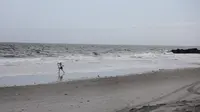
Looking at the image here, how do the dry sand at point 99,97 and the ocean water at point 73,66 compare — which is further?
the ocean water at point 73,66

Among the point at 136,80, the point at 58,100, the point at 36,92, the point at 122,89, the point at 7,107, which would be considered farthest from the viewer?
the point at 136,80

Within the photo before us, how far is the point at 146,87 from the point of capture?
11.2 metres

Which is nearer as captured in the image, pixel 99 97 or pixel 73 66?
pixel 99 97

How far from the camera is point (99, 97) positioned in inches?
354

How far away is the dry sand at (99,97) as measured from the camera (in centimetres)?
721

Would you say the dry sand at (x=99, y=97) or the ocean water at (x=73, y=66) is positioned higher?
the dry sand at (x=99, y=97)

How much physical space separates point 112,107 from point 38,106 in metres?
1.96

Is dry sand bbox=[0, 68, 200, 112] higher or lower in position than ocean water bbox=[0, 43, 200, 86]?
higher

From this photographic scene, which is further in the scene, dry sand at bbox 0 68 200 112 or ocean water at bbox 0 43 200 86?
ocean water at bbox 0 43 200 86

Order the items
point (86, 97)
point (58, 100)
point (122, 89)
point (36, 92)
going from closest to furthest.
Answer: point (58, 100) < point (86, 97) < point (36, 92) < point (122, 89)

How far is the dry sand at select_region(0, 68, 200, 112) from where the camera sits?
721 cm

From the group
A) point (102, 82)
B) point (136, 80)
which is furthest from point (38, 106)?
point (136, 80)

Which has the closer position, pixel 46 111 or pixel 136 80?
pixel 46 111

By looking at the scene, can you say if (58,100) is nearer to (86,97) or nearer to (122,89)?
(86,97)
